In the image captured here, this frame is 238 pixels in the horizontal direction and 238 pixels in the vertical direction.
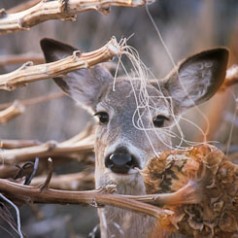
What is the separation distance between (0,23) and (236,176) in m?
1.21

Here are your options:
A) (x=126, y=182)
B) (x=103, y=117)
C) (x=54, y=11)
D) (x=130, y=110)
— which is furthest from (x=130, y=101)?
(x=54, y=11)

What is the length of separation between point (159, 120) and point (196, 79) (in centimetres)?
58

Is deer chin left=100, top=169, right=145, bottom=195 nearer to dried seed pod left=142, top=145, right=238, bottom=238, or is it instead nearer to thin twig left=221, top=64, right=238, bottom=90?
thin twig left=221, top=64, right=238, bottom=90

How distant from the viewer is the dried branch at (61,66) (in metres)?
3.45

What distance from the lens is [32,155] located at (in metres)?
5.12

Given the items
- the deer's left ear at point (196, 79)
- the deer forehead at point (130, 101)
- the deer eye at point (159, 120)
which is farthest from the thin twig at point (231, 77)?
the deer eye at point (159, 120)

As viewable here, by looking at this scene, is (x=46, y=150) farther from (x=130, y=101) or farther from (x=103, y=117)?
(x=130, y=101)

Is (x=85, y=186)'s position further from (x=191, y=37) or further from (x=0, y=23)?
(x=191, y=37)

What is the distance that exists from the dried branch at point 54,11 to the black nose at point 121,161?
0.87 metres

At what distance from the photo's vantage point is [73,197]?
11.7ft

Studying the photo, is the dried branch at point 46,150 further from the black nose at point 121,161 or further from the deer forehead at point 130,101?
the black nose at point 121,161

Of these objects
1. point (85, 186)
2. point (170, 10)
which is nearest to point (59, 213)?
point (85, 186)

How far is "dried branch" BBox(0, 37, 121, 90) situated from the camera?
3.45 m

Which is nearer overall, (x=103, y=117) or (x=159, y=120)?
(x=159, y=120)
